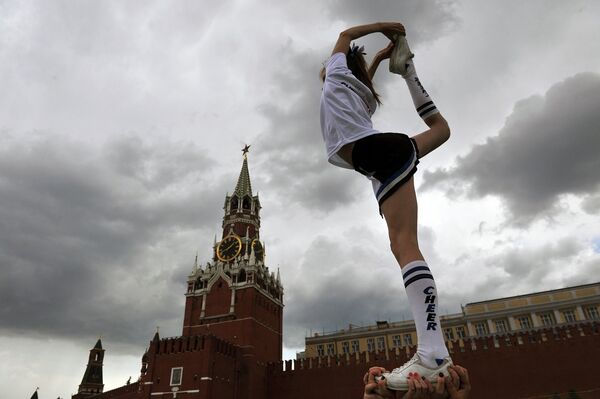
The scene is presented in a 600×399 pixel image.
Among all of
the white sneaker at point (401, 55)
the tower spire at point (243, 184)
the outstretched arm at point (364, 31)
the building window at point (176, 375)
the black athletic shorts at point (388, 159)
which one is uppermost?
the tower spire at point (243, 184)

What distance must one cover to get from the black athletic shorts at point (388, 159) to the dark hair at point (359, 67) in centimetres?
96

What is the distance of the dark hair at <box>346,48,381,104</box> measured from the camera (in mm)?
3672

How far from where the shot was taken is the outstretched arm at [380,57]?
3654 millimetres

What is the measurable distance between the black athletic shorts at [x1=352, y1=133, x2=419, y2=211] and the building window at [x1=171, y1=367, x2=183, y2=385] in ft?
105

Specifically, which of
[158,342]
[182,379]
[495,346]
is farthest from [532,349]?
[158,342]

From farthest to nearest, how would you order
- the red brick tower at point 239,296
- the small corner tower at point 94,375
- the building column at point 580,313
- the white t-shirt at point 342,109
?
the small corner tower at point 94,375, the building column at point 580,313, the red brick tower at point 239,296, the white t-shirt at point 342,109

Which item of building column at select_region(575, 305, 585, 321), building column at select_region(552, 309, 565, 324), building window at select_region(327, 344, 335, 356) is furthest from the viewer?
building window at select_region(327, 344, 335, 356)

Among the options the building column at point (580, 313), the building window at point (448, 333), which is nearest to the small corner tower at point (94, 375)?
the building window at point (448, 333)

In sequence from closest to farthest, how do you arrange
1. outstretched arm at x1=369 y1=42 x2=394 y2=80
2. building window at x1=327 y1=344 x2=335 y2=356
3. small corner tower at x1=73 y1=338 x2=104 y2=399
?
outstretched arm at x1=369 y1=42 x2=394 y2=80 → building window at x1=327 y1=344 x2=335 y2=356 → small corner tower at x1=73 y1=338 x2=104 y2=399

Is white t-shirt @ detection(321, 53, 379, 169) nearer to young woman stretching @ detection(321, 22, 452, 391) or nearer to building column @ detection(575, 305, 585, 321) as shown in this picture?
young woman stretching @ detection(321, 22, 452, 391)

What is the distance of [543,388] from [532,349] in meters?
2.53

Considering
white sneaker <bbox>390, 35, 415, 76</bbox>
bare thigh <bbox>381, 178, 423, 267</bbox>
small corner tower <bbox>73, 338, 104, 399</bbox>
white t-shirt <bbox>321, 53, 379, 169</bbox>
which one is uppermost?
small corner tower <bbox>73, 338, 104, 399</bbox>

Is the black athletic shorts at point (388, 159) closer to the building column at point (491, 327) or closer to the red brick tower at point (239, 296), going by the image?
the red brick tower at point (239, 296)

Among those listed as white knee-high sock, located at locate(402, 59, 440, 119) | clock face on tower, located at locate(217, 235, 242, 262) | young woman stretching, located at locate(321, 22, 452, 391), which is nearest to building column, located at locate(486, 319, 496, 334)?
clock face on tower, located at locate(217, 235, 242, 262)
